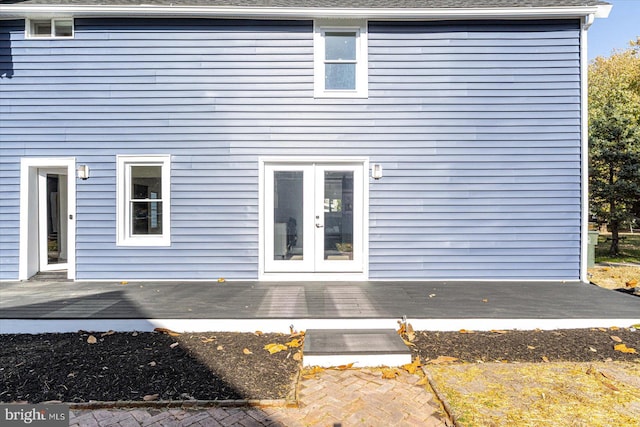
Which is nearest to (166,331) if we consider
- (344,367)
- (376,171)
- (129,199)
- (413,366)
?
(344,367)

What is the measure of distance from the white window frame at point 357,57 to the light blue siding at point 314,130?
125mm

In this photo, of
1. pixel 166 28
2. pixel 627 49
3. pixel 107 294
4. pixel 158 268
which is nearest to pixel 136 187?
pixel 158 268

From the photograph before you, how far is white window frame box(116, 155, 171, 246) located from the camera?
598 centimetres

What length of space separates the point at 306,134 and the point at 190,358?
13.0 feet

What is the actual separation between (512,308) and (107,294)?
5.60 m

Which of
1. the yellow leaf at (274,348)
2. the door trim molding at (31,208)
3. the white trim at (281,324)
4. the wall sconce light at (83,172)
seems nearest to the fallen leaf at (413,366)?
the white trim at (281,324)

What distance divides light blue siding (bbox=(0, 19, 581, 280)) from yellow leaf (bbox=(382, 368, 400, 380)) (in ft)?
9.50

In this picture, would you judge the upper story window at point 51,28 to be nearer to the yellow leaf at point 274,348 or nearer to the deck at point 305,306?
the deck at point 305,306

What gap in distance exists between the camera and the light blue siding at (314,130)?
5.94 metres

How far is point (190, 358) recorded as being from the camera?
131 inches

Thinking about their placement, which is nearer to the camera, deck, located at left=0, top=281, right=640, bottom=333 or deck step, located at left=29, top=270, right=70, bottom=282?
deck, located at left=0, top=281, right=640, bottom=333

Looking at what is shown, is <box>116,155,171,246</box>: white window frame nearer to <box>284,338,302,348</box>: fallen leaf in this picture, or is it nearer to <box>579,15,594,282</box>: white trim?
<box>284,338,302,348</box>: fallen leaf

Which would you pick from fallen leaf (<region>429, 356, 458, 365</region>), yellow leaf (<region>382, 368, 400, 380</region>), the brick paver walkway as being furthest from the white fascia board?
the brick paver walkway

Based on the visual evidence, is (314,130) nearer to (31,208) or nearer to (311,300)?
(311,300)
